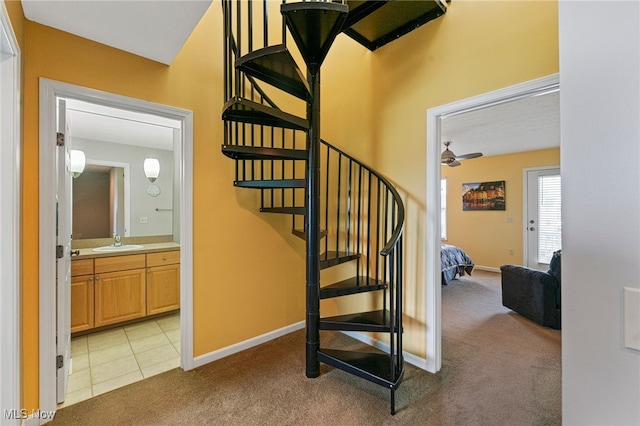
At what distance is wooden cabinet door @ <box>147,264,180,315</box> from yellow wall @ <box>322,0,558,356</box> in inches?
95.8

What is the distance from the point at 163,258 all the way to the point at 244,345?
58.9 inches

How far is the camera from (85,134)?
10.8 feet

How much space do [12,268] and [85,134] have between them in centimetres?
255

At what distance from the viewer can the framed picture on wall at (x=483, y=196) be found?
19.0ft

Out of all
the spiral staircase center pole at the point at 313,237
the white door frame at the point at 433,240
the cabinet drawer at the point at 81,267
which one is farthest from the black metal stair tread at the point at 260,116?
the cabinet drawer at the point at 81,267

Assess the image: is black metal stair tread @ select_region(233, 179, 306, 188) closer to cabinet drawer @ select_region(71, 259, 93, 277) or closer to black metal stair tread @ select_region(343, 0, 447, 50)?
black metal stair tread @ select_region(343, 0, 447, 50)

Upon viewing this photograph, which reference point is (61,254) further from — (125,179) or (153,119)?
(125,179)

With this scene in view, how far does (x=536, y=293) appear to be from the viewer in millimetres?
3129

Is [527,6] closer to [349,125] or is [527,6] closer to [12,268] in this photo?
[349,125]

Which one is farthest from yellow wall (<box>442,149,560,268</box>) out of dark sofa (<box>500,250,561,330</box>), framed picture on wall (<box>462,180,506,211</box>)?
dark sofa (<box>500,250,561,330</box>)

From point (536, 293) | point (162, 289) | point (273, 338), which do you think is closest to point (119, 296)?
point (162, 289)

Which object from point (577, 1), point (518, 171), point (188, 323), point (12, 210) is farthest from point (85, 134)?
point (518, 171)

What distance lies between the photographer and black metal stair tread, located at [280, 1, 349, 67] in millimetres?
1464

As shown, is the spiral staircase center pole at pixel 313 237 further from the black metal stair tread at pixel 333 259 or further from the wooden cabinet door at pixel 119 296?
the wooden cabinet door at pixel 119 296
